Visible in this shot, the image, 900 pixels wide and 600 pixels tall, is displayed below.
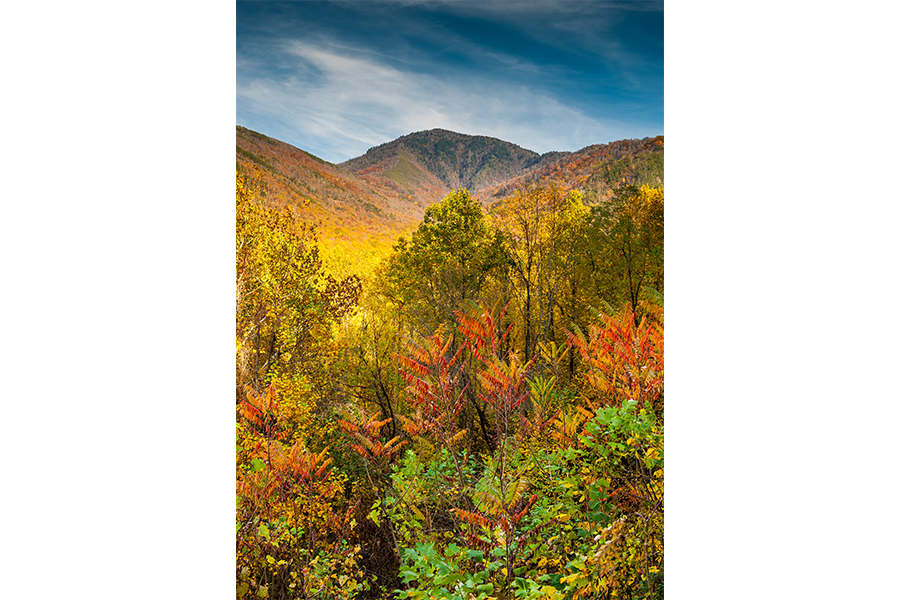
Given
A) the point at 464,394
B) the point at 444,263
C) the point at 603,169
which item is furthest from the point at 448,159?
the point at 444,263

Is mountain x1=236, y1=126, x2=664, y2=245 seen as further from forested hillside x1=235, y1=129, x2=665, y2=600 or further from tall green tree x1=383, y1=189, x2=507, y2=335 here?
tall green tree x1=383, y1=189, x2=507, y2=335

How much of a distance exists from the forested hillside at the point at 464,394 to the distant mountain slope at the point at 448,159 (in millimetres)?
17

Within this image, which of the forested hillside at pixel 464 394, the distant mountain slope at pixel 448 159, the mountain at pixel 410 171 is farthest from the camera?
the distant mountain slope at pixel 448 159

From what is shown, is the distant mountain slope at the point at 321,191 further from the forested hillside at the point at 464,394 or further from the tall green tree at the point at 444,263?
the tall green tree at the point at 444,263

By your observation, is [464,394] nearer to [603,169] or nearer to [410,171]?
[410,171]

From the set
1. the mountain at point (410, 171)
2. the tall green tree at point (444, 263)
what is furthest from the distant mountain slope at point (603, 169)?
the tall green tree at point (444, 263)

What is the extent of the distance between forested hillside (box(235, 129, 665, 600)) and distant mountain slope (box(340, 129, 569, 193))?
2 centimetres

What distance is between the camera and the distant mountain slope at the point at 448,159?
2.67 metres

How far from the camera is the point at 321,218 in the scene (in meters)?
3.00

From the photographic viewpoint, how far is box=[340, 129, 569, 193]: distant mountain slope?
2.67 meters

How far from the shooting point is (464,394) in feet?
10.1

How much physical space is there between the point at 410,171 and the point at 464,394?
6.04ft
